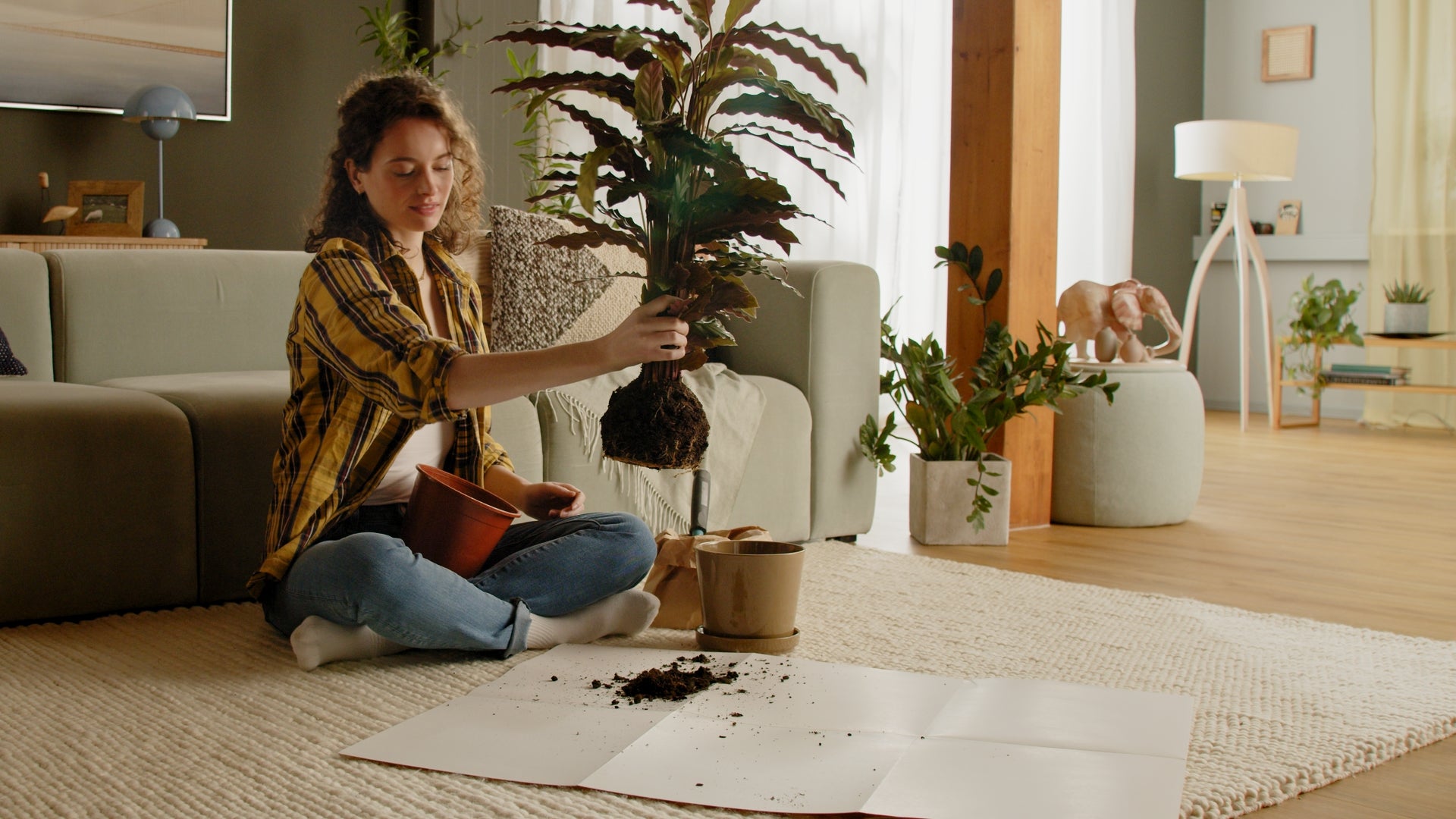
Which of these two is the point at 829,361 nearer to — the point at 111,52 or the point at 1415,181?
the point at 111,52

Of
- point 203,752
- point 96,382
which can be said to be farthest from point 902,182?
point 203,752

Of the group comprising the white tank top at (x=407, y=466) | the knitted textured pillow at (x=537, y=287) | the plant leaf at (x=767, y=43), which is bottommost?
the white tank top at (x=407, y=466)

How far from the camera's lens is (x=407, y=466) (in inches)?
72.7

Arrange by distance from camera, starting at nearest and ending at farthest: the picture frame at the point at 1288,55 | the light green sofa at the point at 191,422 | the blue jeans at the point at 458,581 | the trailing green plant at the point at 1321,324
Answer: the blue jeans at the point at 458,581 → the light green sofa at the point at 191,422 → the trailing green plant at the point at 1321,324 → the picture frame at the point at 1288,55

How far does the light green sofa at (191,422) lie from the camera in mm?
2021

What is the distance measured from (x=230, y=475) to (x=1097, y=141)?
4.93 metres

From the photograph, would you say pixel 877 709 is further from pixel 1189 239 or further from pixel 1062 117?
pixel 1189 239

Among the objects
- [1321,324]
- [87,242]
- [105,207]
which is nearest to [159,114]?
[105,207]

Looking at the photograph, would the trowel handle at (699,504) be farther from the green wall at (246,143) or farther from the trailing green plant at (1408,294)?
the trailing green plant at (1408,294)

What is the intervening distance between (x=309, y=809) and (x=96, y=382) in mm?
1633

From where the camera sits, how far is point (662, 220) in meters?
1.45

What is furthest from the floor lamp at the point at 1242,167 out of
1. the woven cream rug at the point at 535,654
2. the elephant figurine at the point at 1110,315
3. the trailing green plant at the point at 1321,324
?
the woven cream rug at the point at 535,654

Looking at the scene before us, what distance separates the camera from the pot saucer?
5.91 ft

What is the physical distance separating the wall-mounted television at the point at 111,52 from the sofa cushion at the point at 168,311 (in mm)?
1502
